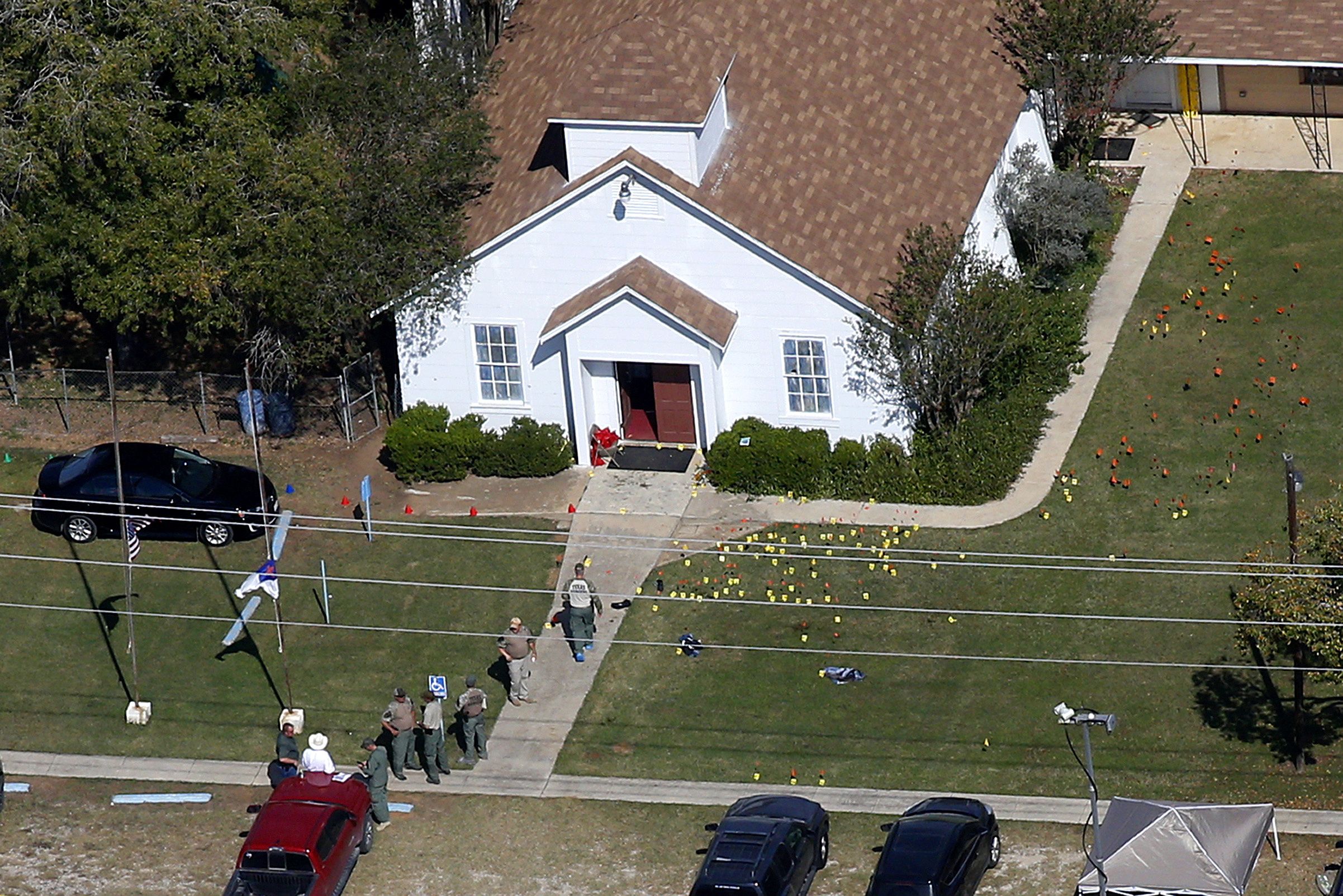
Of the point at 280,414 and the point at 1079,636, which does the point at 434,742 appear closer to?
the point at 1079,636

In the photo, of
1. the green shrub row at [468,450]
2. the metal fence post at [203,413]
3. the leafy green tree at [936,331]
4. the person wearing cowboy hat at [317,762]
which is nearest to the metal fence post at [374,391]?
the green shrub row at [468,450]

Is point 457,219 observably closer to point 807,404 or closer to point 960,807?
point 807,404

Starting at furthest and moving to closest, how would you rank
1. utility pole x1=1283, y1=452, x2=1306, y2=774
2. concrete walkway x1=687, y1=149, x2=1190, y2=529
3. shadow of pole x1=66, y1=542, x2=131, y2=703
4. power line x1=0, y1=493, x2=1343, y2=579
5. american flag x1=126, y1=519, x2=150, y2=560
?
concrete walkway x1=687, y1=149, x2=1190, y2=529, american flag x1=126, y1=519, x2=150, y2=560, power line x1=0, y1=493, x2=1343, y2=579, shadow of pole x1=66, y1=542, x2=131, y2=703, utility pole x1=1283, y1=452, x2=1306, y2=774

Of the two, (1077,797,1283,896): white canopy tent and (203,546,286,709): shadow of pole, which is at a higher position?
(203,546,286,709): shadow of pole

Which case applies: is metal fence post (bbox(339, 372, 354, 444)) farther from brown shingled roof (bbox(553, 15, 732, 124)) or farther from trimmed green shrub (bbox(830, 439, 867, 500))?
trimmed green shrub (bbox(830, 439, 867, 500))

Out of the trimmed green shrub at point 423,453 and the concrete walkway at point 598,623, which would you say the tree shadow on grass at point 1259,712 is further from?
the trimmed green shrub at point 423,453

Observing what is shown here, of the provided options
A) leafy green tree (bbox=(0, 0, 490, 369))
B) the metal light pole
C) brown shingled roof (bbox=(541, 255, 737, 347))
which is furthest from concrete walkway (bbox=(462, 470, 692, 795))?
the metal light pole
